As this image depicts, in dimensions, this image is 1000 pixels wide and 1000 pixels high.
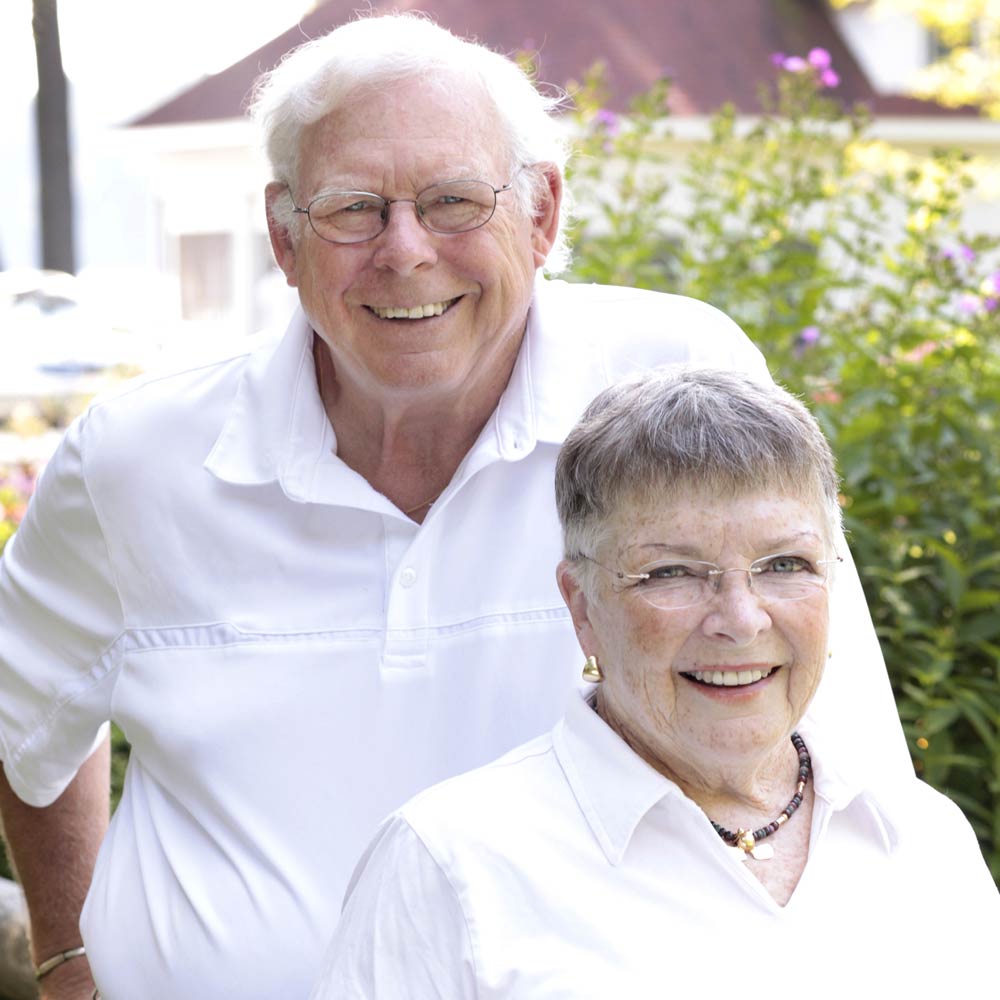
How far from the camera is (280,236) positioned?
253cm

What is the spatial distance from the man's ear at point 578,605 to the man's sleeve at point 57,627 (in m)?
→ 0.84

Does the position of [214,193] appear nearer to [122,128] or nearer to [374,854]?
[122,128]

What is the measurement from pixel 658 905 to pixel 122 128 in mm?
19856

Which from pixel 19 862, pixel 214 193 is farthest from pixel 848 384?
pixel 214 193

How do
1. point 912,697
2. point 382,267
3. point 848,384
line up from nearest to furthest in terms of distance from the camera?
point 382,267 → point 912,697 → point 848,384

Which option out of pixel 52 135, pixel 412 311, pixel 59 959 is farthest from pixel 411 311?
pixel 52 135

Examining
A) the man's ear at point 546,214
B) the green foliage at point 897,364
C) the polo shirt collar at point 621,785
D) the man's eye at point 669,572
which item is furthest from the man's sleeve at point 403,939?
the green foliage at point 897,364

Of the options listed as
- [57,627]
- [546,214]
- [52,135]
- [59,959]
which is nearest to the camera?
[546,214]

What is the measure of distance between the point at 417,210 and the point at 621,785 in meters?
0.90

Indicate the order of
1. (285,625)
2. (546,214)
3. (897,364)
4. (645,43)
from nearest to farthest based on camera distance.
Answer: (285,625), (546,214), (897,364), (645,43)

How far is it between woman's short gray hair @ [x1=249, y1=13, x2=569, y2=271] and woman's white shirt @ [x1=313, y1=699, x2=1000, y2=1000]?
2.92ft

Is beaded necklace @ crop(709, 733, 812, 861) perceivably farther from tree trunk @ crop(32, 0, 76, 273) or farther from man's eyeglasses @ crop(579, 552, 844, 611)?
tree trunk @ crop(32, 0, 76, 273)

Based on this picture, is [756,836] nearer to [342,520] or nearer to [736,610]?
[736,610]

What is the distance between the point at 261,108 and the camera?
2.50 m
